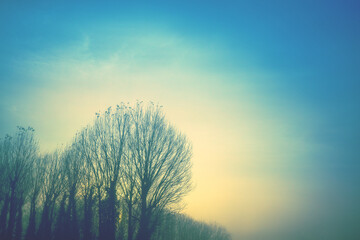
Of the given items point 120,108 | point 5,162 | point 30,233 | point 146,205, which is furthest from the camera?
point 30,233

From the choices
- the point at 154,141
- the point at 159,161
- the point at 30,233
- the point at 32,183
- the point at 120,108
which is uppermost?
the point at 120,108

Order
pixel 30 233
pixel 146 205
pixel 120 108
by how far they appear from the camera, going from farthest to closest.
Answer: pixel 30 233 → pixel 120 108 → pixel 146 205

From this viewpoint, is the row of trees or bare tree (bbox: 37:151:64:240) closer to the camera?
the row of trees

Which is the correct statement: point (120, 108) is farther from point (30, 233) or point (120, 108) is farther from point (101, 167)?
point (30, 233)

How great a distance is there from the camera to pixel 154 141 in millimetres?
15977

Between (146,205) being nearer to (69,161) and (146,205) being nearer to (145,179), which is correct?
(145,179)

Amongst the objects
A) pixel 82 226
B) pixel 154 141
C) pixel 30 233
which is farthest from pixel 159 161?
pixel 30 233

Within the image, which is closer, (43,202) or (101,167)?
(101,167)

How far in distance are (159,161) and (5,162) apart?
1862 centimetres

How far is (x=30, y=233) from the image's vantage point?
988 inches

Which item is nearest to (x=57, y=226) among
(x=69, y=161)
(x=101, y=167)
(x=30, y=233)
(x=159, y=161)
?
(x=30, y=233)

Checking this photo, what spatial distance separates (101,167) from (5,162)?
1416 centimetres

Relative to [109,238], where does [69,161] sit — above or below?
above

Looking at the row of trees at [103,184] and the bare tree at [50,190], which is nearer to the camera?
the row of trees at [103,184]
